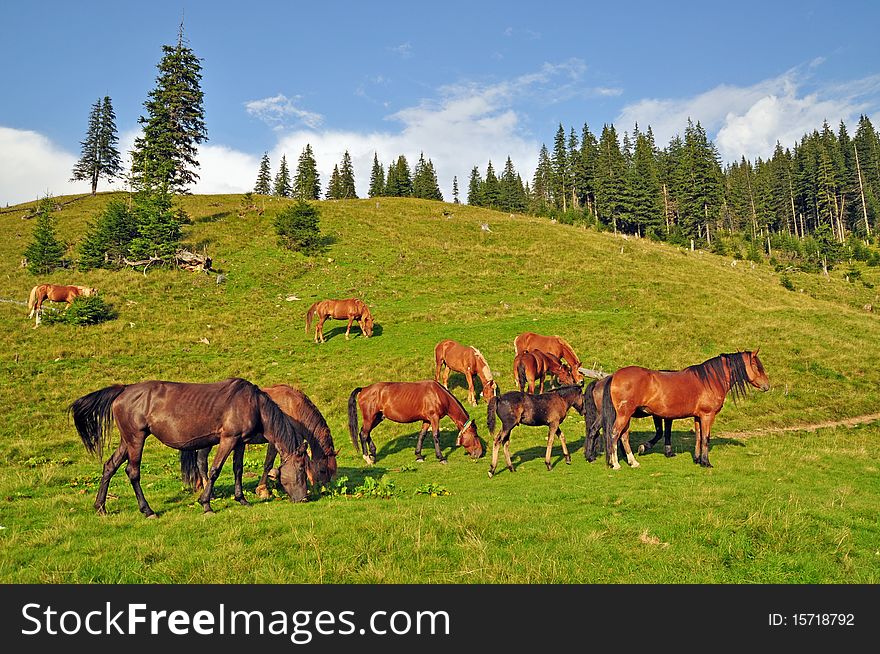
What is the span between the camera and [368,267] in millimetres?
43469

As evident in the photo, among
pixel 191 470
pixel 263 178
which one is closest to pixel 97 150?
pixel 263 178

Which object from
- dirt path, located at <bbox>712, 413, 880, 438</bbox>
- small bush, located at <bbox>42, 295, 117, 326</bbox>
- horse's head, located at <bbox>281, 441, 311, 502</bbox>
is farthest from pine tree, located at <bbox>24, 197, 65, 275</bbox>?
dirt path, located at <bbox>712, 413, 880, 438</bbox>

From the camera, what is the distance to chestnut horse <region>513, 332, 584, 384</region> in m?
21.7

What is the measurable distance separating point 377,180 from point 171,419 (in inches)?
4170

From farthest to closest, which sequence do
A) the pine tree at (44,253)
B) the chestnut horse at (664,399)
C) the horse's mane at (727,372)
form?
1. the pine tree at (44,253)
2. the horse's mane at (727,372)
3. the chestnut horse at (664,399)

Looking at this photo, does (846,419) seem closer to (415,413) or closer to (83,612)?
(415,413)

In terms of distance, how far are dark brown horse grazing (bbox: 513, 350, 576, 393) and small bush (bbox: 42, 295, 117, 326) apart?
84.5 feet

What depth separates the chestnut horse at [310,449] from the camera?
10219 millimetres

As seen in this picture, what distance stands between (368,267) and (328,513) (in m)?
36.6

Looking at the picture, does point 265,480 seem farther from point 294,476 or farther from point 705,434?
point 705,434

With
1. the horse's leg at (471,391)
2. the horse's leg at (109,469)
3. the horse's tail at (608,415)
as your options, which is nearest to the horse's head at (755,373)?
the horse's tail at (608,415)

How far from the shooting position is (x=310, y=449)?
36.2ft

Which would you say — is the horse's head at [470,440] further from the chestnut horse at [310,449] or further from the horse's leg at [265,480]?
the horse's leg at [265,480]

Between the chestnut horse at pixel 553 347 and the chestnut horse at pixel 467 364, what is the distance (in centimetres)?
313
